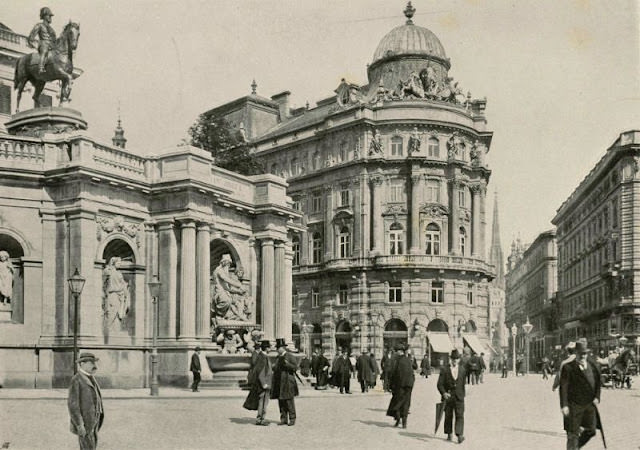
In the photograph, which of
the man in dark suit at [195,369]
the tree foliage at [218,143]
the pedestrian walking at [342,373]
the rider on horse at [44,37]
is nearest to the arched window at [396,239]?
the tree foliage at [218,143]

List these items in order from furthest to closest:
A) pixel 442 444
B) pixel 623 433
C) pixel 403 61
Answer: pixel 403 61, pixel 623 433, pixel 442 444

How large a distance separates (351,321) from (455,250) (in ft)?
32.1

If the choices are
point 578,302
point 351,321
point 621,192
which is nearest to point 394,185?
point 351,321

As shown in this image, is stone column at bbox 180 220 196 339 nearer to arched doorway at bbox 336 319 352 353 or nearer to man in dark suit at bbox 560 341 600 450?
man in dark suit at bbox 560 341 600 450

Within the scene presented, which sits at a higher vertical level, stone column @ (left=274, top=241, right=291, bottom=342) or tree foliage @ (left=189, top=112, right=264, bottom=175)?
tree foliage @ (left=189, top=112, right=264, bottom=175)

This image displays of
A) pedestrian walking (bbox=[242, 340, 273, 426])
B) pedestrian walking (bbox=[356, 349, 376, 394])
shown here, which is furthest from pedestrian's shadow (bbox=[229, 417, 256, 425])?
pedestrian walking (bbox=[356, 349, 376, 394])

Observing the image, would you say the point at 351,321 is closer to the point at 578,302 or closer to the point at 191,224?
Result: the point at 578,302

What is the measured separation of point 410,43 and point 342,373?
145 feet

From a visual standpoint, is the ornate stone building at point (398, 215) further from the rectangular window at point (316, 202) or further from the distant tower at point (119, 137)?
the distant tower at point (119, 137)

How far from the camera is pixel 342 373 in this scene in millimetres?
32625

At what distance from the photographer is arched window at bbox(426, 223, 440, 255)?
218 ft

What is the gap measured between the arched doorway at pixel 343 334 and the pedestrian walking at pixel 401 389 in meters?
48.3

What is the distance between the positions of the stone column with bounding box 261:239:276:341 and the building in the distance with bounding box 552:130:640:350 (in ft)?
82.3

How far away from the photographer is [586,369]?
13602 millimetres
